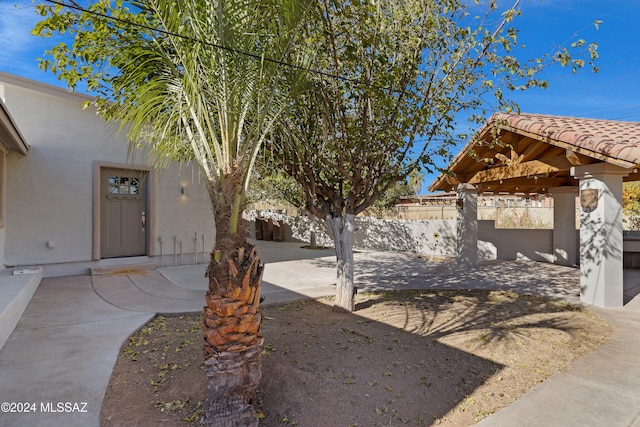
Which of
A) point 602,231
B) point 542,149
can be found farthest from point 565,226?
point 602,231

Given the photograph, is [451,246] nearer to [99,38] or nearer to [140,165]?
[140,165]

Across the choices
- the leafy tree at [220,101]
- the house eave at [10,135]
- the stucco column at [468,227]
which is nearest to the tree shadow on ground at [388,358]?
the leafy tree at [220,101]

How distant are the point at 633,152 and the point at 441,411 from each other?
5.01m

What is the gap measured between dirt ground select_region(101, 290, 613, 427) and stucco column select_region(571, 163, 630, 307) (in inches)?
31.1

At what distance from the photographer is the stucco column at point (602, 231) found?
631cm

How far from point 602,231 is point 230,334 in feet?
21.8

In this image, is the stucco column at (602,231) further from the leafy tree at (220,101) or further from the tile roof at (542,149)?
the leafy tree at (220,101)

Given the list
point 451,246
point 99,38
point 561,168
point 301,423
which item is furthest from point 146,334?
point 451,246

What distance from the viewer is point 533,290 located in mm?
7852

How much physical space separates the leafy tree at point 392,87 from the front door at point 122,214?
16.9ft

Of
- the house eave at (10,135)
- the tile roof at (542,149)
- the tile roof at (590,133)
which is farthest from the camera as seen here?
the tile roof at (542,149)

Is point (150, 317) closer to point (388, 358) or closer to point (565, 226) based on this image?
point (388, 358)

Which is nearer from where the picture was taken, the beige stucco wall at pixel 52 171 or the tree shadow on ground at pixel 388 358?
the tree shadow on ground at pixel 388 358

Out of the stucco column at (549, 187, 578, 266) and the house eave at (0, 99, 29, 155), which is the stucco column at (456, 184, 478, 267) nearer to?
the stucco column at (549, 187, 578, 266)
